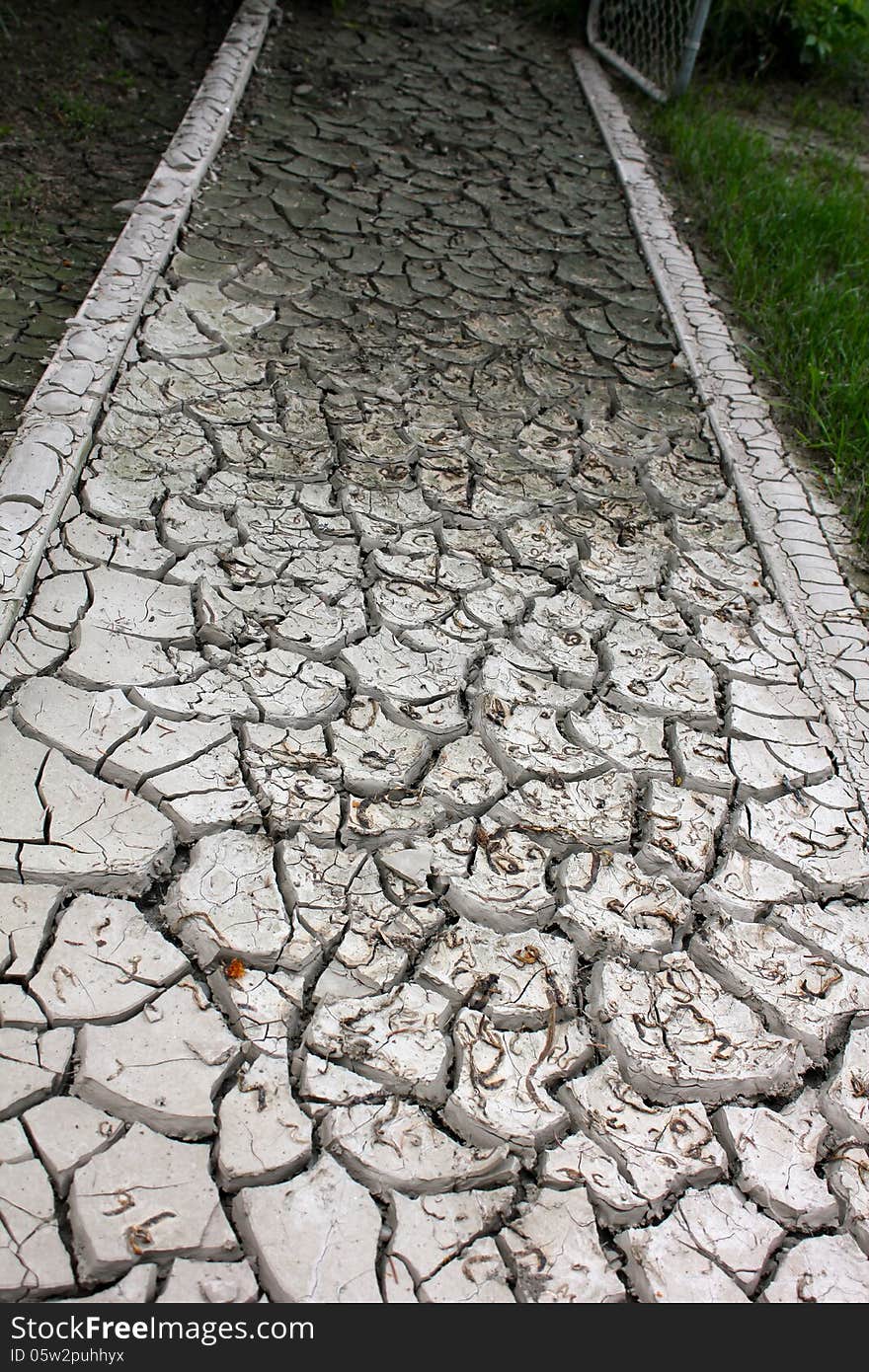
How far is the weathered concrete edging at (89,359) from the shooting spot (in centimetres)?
258

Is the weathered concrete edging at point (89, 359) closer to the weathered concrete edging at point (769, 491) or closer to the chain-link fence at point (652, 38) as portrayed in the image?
the weathered concrete edging at point (769, 491)

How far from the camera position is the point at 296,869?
2074mm

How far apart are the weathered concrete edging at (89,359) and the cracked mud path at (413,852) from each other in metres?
0.07

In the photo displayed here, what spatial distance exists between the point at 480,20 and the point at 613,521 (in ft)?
14.3

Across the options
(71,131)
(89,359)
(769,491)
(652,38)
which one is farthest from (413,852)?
(652,38)

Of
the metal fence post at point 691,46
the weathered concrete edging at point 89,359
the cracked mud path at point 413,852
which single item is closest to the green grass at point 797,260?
the metal fence post at point 691,46

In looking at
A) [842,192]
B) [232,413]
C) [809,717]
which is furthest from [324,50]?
[809,717]

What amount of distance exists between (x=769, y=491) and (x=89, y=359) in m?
1.97

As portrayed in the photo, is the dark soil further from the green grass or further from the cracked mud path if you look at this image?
the green grass

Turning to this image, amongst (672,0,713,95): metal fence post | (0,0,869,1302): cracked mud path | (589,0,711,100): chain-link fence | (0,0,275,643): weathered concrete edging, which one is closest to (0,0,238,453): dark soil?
(0,0,275,643): weathered concrete edging

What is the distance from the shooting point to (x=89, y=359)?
3.16 metres

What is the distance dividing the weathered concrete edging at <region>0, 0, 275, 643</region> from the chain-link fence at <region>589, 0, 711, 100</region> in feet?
6.83

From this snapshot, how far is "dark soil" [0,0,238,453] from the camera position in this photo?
346 centimetres
